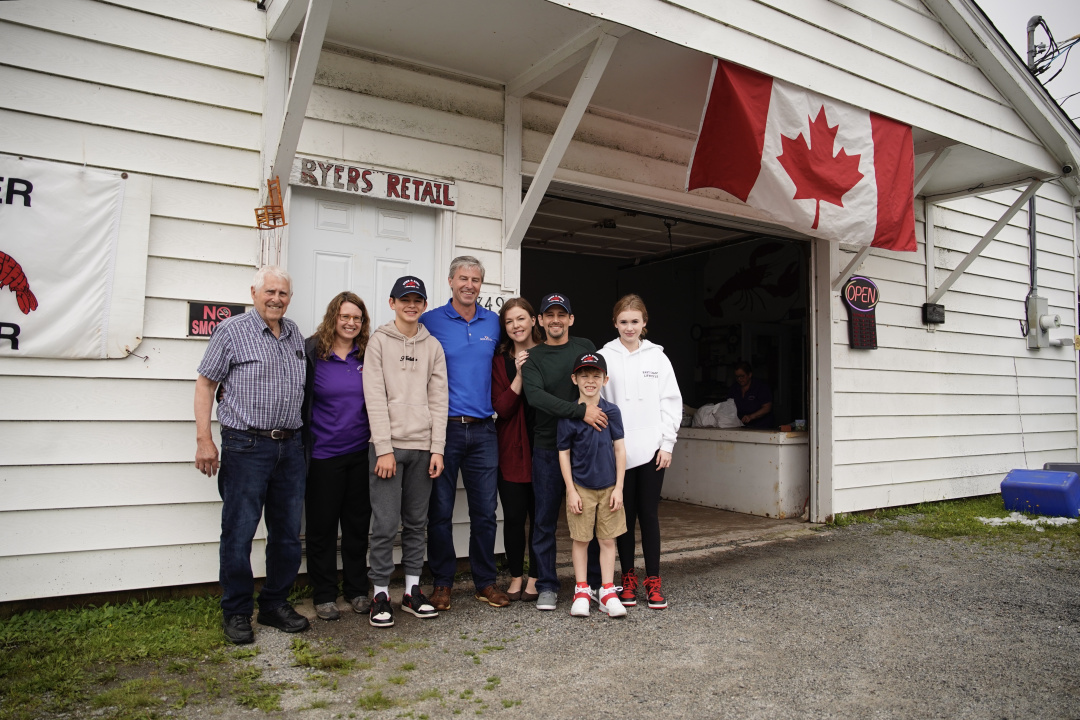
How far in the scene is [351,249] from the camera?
442 cm


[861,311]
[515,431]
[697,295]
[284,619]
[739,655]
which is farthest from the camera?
[697,295]

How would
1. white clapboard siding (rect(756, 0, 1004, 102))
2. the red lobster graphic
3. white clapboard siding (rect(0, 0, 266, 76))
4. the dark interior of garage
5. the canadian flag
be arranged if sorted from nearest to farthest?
the red lobster graphic → white clapboard siding (rect(0, 0, 266, 76)) → the canadian flag → white clapboard siding (rect(756, 0, 1004, 102)) → the dark interior of garage

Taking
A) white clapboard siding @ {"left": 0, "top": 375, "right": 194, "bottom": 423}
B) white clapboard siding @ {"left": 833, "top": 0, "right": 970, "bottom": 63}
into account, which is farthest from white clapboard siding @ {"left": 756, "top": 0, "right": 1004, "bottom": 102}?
white clapboard siding @ {"left": 0, "top": 375, "right": 194, "bottom": 423}

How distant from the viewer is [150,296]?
12.4ft

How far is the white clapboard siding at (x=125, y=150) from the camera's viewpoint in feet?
11.6

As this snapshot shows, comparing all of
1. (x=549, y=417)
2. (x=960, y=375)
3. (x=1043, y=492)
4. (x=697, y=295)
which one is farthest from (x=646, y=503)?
(x=697, y=295)

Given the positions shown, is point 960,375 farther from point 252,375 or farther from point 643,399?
point 252,375

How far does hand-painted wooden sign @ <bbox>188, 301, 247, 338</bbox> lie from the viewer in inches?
152

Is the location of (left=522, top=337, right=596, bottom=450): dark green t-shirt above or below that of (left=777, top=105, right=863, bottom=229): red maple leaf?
below

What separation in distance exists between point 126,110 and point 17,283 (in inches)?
39.4

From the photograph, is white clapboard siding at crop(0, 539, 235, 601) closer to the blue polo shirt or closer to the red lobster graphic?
the red lobster graphic

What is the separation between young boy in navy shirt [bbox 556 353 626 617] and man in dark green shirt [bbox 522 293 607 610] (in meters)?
0.06

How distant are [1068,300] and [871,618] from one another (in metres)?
7.12

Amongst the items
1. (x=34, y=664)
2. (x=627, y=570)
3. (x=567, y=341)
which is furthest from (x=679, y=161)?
(x=34, y=664)
